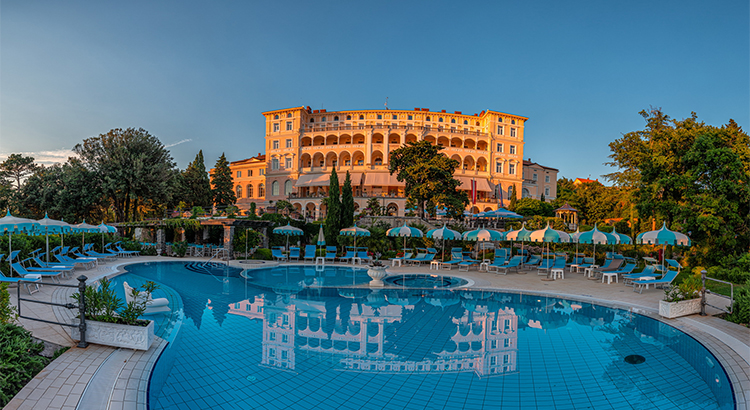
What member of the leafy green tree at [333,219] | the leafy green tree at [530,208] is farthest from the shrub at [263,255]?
the leafy green tree at [530,208]

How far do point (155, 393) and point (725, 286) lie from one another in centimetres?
1681

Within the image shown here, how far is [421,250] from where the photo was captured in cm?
2180

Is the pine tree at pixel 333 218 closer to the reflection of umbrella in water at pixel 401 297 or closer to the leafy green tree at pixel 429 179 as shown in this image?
the leafy green tree at pixel 429 179

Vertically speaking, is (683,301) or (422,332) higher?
(683,301)

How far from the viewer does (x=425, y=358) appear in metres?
6.34

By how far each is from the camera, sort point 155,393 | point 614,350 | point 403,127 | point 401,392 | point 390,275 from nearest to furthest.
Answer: point 155,393, point 401,392, point 614,350, point 390,275, point 403,127

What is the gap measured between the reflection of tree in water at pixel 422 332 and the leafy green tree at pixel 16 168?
47.8 m

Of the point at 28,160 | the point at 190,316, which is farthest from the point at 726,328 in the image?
the point at 28,160

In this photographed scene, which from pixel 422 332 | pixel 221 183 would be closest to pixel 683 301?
pixel 422 332

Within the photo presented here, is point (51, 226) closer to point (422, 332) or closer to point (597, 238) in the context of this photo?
point (422, 332)

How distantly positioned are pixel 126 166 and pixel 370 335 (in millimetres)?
33005

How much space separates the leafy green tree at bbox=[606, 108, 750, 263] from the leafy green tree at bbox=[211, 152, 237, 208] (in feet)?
127

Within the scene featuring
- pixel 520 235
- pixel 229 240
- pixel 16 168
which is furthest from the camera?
pixel 16 168

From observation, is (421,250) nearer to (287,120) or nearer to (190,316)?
(190,316)
